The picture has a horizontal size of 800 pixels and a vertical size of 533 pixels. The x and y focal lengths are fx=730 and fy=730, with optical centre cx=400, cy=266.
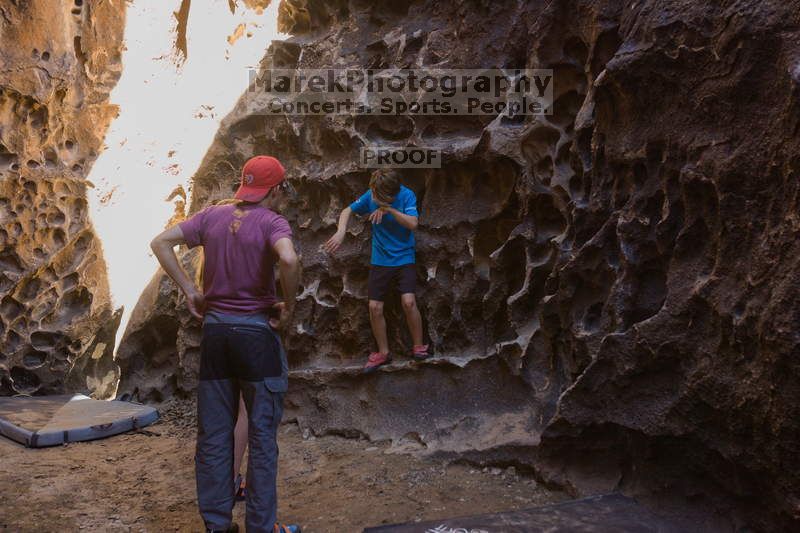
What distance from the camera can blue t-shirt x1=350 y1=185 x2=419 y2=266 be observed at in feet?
16.0

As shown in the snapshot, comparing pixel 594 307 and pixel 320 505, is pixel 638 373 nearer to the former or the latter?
pixel 594 307

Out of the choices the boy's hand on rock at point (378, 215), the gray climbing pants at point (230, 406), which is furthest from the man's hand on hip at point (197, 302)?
the boy's hand on rock at point (378, 215)

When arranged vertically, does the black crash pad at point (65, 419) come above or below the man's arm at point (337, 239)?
below

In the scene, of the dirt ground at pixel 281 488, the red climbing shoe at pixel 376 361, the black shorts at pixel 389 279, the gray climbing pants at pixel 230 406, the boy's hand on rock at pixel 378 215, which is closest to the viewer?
the gray climbing pants at pixel 230 406

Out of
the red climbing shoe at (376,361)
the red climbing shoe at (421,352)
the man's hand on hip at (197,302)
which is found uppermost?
the man's hand on hip at (197,302)

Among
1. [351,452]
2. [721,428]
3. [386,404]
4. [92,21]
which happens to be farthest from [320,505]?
[92,21]

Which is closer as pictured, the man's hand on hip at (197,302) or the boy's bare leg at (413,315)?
the man's hand on hip at (197,302)

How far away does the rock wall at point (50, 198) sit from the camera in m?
Result: 6.70

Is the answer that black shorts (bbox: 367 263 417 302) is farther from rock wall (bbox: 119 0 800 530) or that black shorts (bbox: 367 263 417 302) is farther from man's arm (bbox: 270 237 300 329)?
man's arm (bbox: 270 237 300 329)

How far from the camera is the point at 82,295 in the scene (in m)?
7.19

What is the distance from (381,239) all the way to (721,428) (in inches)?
100

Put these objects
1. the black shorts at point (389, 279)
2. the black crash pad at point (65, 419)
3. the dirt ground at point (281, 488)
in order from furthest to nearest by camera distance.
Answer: the black crash pad at point (65, 419), the black shorts at point (389, 279), the dirt ground at point (281, 488)

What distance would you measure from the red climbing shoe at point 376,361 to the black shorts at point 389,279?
400mm

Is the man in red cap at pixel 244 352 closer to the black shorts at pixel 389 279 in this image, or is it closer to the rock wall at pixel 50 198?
the black shorts at pixel 389 279
